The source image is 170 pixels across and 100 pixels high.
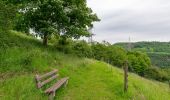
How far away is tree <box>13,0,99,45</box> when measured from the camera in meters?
26.2

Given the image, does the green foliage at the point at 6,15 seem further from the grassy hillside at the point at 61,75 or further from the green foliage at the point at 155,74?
the green foliage at the point at 155,74

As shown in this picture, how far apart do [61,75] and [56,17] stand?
6.80 m

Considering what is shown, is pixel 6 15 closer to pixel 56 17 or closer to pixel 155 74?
pixel 56 17

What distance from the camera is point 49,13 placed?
87.0 feet

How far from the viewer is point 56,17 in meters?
26.9

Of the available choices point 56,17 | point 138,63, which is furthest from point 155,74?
point 56,17

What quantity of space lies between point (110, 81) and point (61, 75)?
367cm

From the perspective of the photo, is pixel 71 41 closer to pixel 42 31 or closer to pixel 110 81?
pixel 42 31

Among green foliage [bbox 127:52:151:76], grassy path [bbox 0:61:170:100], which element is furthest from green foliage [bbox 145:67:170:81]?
grassy path [bbox 0:61:170:100]

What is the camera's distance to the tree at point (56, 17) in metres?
26.2

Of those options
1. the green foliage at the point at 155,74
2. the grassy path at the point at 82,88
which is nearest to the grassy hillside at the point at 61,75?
the grassy path at the point at 82,88

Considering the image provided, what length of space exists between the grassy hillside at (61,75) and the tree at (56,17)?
193 cm

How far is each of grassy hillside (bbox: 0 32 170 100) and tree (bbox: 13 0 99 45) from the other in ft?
6.34

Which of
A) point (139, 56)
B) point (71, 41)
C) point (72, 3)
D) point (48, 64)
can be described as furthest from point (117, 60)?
point (48, 64)
